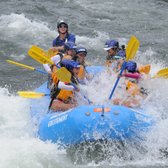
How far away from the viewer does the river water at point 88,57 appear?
661 cm

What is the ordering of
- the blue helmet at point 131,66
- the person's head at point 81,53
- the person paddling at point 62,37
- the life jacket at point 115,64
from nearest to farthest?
1. the blue helmet at point 131,66
2. the person's head at point 81,53
3. the life jacket at point 115,64
4. the person paddling at point 62,37

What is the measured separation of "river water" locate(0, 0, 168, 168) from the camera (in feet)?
21.7

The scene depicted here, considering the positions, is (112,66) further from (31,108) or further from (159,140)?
(159,140)

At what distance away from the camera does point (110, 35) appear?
46.5 feet

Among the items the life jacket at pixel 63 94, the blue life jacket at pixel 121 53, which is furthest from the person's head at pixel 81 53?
the blue life jacket at pixel 121 53

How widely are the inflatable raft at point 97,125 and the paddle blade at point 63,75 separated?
1.72 ft

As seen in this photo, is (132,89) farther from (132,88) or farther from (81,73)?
(81,73)

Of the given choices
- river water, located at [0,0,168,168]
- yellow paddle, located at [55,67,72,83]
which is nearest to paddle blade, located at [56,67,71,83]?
yellow paddle, located at [55,67,72,83]

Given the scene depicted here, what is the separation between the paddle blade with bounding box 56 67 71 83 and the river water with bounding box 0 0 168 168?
666 mm

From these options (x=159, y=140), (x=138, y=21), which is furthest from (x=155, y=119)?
(x=138, y=21)

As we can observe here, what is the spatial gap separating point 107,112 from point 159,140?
0.85 metres

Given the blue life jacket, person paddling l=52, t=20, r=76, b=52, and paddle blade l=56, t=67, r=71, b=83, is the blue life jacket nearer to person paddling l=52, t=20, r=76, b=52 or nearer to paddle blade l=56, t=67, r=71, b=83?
person paddling l=52, t=20, r=76, b=52

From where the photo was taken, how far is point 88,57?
12.4 metres

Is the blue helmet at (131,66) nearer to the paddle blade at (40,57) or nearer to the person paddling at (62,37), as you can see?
the paddle blade at (40,57)
